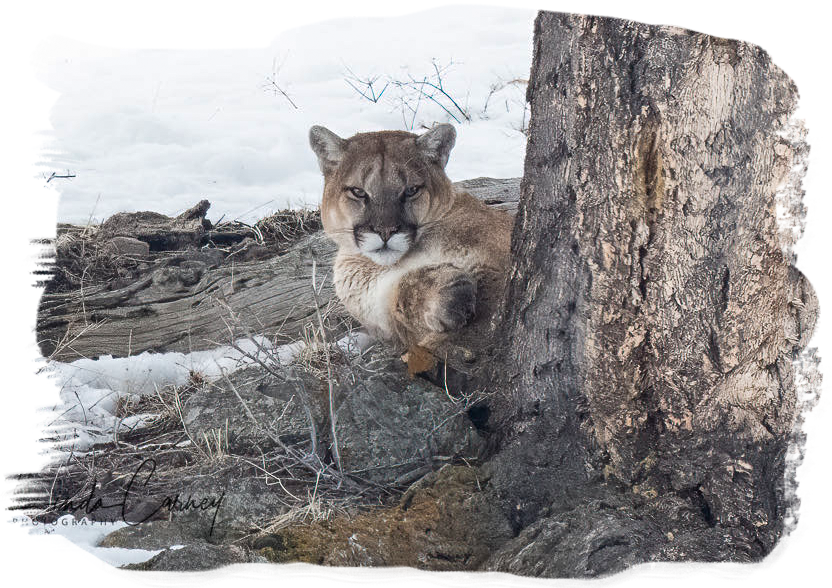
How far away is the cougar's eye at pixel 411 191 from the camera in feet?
11.7

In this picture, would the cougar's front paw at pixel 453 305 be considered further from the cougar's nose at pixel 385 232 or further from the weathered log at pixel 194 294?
the weathered log at pixel 194 294

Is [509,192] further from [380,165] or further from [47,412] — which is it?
[47,412]

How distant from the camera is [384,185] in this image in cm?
354

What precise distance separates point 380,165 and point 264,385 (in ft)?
3.99

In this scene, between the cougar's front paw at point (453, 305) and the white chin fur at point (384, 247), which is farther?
the white chin fur at point (384, 247)

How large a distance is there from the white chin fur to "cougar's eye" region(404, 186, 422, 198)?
0.20 metres

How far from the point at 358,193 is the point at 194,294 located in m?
1.91

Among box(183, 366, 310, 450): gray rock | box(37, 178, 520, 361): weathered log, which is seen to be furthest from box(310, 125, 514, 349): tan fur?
box(37, 178, 520, 361): weathered log

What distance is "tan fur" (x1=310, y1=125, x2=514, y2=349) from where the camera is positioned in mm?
3484

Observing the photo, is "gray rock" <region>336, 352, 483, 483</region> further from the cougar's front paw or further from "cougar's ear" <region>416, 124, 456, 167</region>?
"cougar's ear" <region>416, 124, 456, 167</region>
